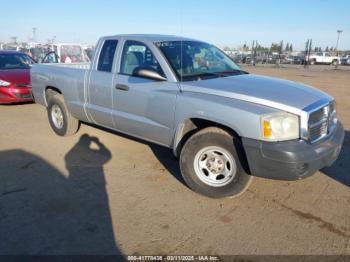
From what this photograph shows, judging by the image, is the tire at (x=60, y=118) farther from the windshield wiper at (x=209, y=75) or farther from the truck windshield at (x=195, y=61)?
the windshield wiper at (x=209, y=75)

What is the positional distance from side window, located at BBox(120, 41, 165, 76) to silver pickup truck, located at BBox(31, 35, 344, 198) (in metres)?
0.01

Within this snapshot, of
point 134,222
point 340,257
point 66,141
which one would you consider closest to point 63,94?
point 66,141

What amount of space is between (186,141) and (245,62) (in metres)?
50.2

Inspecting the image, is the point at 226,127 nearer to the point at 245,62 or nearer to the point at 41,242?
the point at 41,242

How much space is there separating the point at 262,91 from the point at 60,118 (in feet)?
14.1

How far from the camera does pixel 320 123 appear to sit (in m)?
3.77

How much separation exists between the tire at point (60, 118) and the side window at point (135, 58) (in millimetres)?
1886

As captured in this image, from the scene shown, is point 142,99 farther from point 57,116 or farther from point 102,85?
point 57,116

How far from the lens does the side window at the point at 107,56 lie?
520 centimetres

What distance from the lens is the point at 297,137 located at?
346 centimetres

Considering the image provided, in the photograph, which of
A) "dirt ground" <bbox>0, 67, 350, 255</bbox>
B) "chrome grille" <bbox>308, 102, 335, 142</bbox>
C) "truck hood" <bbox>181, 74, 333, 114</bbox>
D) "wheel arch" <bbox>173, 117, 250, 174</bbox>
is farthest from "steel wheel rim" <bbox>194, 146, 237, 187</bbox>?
"chrome grille" <bbox>308, 102, 335, 142</bbox>

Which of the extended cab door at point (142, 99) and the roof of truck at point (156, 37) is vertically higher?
the roof of truck at point (156, 37)

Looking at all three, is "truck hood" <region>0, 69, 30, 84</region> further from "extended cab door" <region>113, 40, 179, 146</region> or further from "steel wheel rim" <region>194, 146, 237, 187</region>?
"steel wheel rim" <region>194, 146, 237, 187</region>

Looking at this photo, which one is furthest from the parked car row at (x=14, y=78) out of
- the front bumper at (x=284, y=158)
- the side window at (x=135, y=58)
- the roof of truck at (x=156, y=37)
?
the front bumper at (x=284, y=158)
